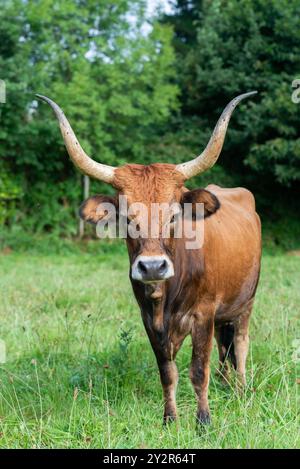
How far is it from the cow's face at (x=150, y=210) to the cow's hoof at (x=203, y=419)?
1.01m

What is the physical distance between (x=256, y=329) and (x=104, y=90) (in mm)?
11129

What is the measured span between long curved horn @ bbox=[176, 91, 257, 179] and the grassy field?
4.61 feet

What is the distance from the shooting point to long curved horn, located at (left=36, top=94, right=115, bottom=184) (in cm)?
373

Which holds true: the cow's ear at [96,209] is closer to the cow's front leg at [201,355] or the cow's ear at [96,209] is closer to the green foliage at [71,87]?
the cow's front leg at [201,355]

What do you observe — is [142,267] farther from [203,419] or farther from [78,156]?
[203,419]

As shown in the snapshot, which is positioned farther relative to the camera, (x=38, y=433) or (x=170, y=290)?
(x=170, y=290)

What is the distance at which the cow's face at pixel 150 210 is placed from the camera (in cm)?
330

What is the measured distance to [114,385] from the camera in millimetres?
4504

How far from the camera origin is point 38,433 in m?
3.64

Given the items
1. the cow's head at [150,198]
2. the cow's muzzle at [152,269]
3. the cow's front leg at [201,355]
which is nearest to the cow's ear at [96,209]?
the cow's head at [150,198]

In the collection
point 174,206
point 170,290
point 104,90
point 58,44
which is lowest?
point 170,290

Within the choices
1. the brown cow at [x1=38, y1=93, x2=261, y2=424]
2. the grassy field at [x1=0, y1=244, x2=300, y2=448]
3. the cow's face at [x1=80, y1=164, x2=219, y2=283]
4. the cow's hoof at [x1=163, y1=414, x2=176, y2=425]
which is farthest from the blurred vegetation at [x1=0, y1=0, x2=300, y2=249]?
the cow's hoof at [x1=163, y1=414, x2=176, y2=425]

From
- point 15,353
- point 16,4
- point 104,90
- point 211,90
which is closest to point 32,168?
point 104,90
